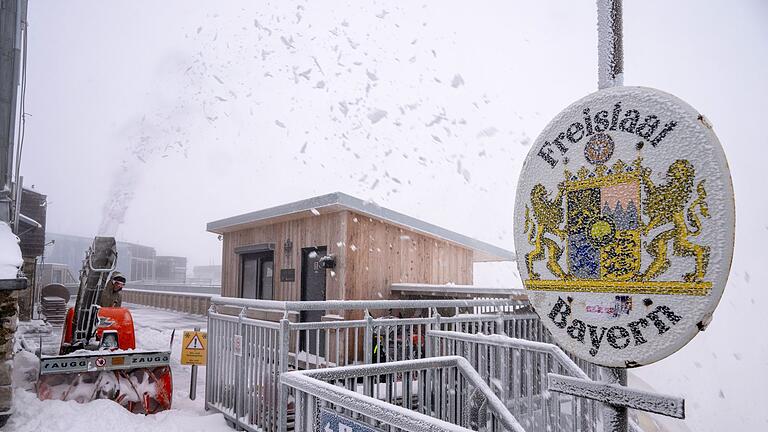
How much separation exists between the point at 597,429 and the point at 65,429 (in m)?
6.44

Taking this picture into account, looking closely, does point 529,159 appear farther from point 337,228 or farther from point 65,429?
point 337,228

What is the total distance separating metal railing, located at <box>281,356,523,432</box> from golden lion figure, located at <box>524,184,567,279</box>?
750 mm

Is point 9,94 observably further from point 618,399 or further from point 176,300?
point 176,300

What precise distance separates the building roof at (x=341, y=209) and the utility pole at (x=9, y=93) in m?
5.14

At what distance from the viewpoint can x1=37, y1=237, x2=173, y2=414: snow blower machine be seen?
24.3ft

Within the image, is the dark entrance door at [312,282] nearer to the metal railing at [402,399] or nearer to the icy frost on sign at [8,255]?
the icy frost on sign at [8,255]

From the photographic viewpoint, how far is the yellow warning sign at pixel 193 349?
27.9 ft

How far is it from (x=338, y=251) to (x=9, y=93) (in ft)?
22.2

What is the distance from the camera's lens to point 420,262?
41.1 ft

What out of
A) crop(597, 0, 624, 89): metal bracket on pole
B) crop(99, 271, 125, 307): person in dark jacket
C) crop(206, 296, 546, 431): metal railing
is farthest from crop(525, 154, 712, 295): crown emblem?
Result: crop(99, 271, 125, 307): person in dark jacket

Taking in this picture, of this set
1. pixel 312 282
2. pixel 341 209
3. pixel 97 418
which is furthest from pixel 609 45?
pixel 312 282

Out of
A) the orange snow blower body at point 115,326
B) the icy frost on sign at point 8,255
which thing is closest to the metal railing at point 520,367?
the icy frost on sign at point 8,255

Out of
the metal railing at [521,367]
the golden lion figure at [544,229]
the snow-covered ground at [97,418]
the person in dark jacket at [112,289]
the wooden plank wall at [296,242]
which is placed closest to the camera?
the golden lion figure at [544,229]

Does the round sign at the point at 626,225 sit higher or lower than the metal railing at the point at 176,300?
higher
